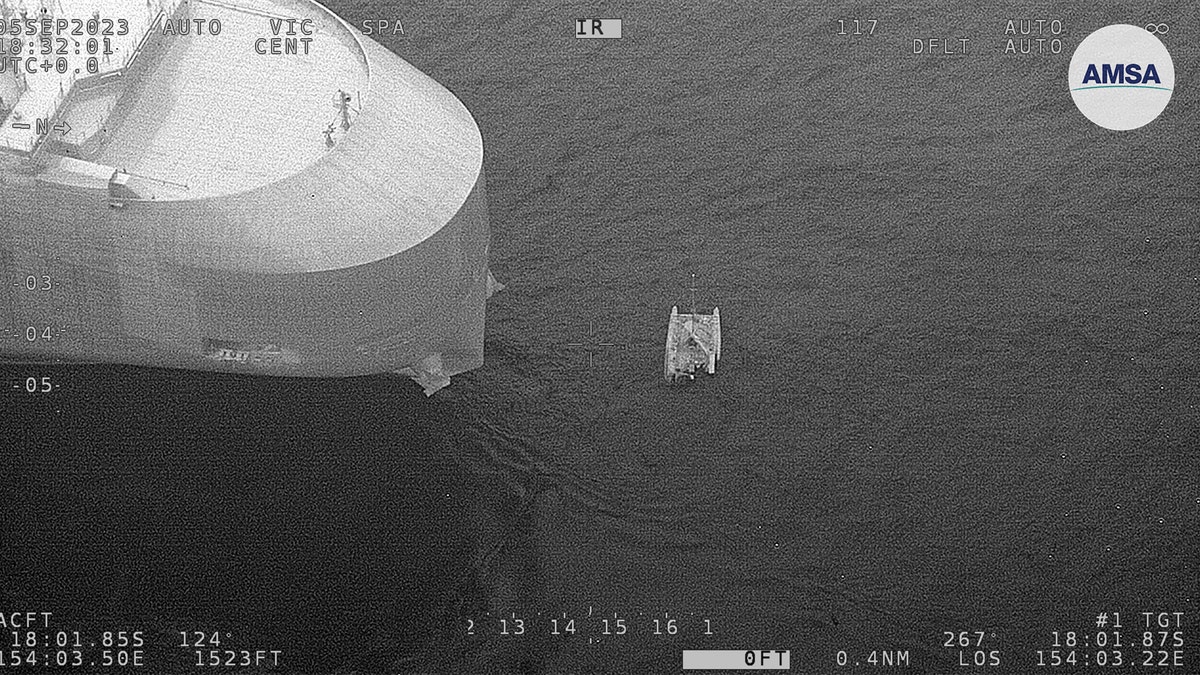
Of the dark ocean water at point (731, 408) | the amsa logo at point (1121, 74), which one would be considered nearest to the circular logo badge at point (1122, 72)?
the amsa logo at point (1121, 74)

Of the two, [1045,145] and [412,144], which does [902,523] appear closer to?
[1045,145]

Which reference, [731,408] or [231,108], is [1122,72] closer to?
[731,408]

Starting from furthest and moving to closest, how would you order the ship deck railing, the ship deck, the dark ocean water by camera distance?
1. the dark ocean water
2. the ship deck
3. the ship deck railing

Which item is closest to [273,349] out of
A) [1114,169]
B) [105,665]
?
[105,665]

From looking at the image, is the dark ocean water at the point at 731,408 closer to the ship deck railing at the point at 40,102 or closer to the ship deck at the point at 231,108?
the ship deck at the point at 231,108

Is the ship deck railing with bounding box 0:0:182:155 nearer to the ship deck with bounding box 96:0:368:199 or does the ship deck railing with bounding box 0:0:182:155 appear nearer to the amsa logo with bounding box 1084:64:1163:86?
the ship deck with bounding box 96:0:368:199

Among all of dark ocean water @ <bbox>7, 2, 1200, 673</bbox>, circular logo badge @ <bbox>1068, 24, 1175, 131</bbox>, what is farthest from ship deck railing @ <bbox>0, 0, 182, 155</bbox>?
circular logo badge @ <bbox>1068, 24, 1175, 131</bbox>
